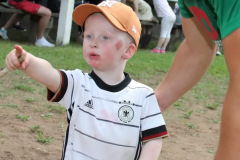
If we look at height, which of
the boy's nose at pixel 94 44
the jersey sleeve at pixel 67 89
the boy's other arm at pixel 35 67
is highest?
the boy's nose at pixel 94 44

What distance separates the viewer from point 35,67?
222 centimetres

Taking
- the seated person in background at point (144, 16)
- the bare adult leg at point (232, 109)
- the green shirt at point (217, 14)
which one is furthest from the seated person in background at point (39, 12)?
the bare adult leg at point (232, 109)

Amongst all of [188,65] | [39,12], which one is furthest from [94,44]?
[39,12]

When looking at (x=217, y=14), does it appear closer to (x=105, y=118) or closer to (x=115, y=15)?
(x=115, y=15)

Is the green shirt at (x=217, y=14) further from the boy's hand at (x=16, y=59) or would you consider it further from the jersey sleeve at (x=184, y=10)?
the boy's hand at (x=16, y=59)

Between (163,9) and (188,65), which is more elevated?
(188,65)

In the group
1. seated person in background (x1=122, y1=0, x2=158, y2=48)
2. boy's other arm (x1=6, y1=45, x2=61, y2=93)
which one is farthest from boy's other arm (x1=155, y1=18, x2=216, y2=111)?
seated person in background (x1=122, y1=0, x2=158, y2=48)

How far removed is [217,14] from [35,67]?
88 cm

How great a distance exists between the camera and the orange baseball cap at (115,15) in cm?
233

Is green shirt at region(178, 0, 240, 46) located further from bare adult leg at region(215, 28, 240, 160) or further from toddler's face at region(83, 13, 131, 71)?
toddler's face at region(83, 13, 131, 71)

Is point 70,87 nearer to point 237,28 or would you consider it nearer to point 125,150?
point 125,150

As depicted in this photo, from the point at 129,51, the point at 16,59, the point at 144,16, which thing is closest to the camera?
the point at 16,59

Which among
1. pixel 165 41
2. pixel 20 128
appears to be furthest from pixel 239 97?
A: pixel 165 41

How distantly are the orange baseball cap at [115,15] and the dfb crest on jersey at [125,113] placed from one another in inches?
13.9
